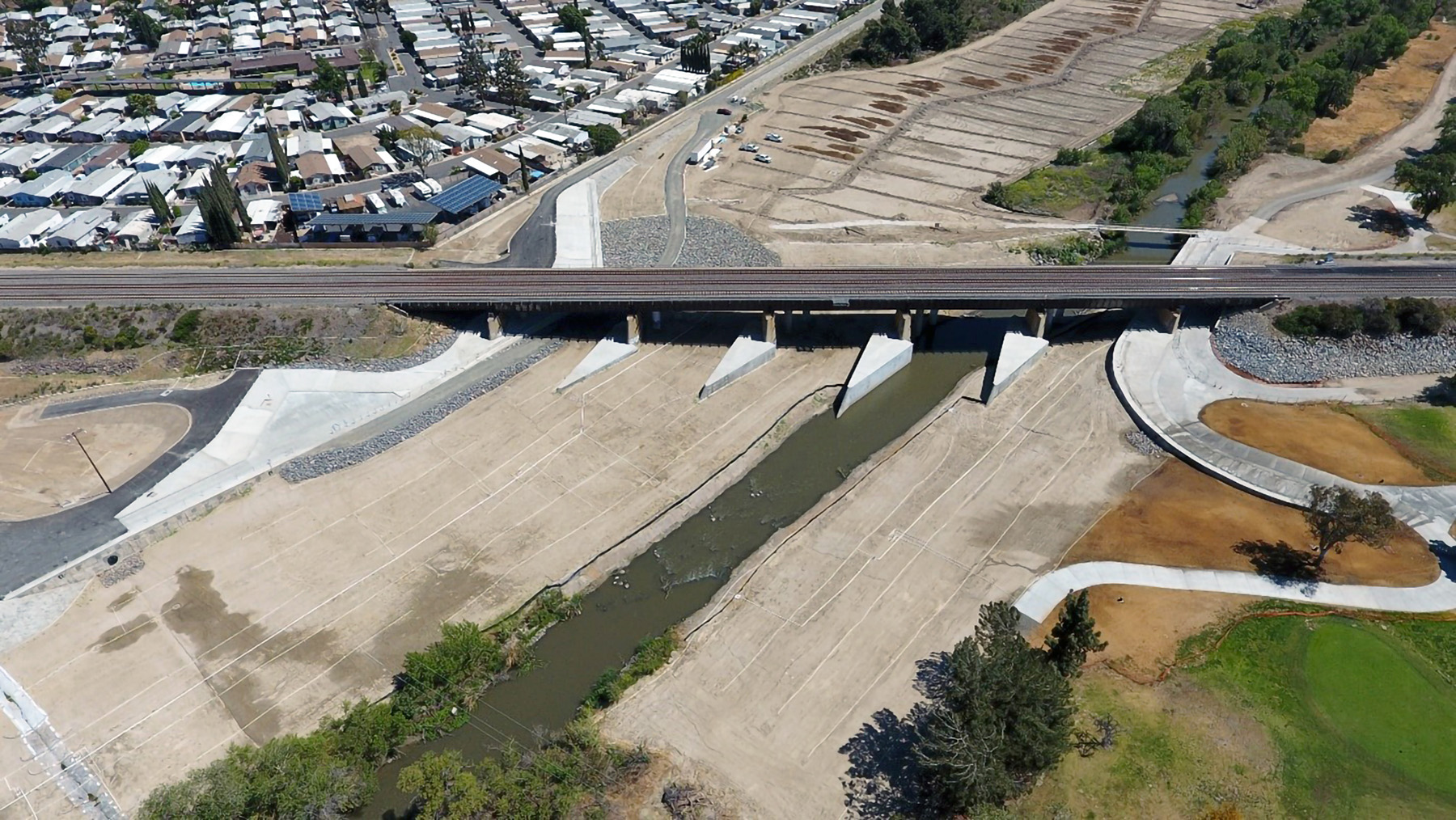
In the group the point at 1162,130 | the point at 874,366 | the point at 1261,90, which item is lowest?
the point at 874,366

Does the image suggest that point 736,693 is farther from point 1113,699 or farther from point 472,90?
point 472,90

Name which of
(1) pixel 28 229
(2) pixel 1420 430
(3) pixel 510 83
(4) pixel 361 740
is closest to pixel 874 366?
(2) pixel 1420 430

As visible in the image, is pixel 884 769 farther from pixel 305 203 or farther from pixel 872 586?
pixel 305 203

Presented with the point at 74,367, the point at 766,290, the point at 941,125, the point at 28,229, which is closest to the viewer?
the point at 74,367

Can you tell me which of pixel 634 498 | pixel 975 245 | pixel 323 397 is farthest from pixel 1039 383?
pixel 323 397

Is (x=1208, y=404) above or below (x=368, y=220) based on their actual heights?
below

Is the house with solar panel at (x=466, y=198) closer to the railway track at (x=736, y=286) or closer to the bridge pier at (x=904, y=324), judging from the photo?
the railway track at (x=736, y=286)
